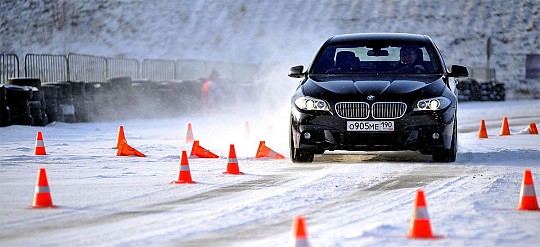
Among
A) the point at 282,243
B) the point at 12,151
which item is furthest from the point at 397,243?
the point at 12,151

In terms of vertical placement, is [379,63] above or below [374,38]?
below

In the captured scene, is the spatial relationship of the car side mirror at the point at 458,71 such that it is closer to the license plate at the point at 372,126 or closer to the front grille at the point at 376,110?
the front grille at the point at 376,110

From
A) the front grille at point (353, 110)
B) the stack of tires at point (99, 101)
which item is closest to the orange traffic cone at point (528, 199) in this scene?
the front grille at point (353, 110)

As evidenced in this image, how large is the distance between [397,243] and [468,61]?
54664 millimetres

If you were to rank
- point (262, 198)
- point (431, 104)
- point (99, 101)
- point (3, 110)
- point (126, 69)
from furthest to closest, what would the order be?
1. point (126, 69)
2. point (99, 101)
3. point (3, 110)
4. point (431, 104)
5. point (262, 198)

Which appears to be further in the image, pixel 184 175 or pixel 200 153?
pixel 200 153

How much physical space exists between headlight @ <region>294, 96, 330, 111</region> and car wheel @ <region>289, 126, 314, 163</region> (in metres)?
0.36

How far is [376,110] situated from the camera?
41.9 feet

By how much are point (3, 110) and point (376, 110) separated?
10.5 m

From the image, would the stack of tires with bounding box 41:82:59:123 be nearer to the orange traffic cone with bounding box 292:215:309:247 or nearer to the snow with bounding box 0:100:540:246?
the snow with bounding box 0:100:540:246

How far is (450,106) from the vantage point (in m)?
13.0

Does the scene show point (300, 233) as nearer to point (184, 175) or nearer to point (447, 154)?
point (184, 175)

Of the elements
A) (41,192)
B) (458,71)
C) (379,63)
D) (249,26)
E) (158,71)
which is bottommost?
(41,192)

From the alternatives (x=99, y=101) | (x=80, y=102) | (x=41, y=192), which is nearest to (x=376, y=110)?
(x=41, y=192)
